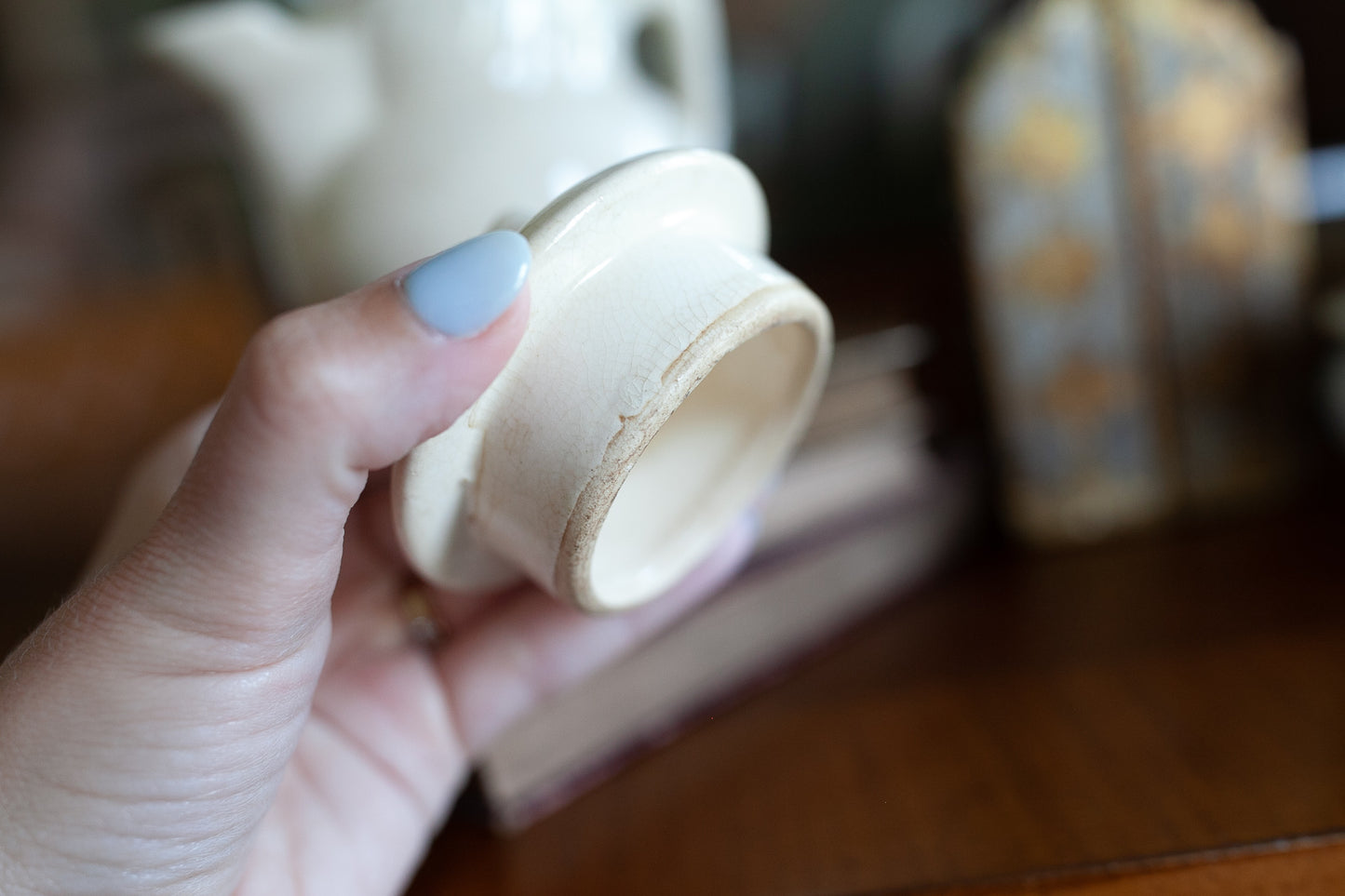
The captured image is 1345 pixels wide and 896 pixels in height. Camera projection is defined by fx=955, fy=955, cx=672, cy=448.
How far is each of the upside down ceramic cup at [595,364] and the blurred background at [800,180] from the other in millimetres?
55

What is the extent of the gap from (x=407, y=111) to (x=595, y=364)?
198mm

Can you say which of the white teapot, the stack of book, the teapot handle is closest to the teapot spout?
the white teapot

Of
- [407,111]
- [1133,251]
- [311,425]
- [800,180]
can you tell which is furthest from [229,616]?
[800,180]

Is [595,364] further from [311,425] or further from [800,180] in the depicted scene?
[800,180]

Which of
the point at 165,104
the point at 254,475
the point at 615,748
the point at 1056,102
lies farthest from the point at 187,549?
the point at 165,104

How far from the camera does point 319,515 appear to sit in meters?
0.23

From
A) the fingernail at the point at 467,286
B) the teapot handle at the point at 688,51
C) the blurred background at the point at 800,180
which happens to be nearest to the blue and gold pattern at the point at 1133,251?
the blurred background at the point at 800,180

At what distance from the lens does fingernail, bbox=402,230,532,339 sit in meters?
0.22

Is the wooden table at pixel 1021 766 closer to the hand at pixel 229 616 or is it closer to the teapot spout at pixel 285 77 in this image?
the hand at pixel 229 616

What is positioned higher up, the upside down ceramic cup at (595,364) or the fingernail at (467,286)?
the fingernail at (467,286)

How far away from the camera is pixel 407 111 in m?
0.39

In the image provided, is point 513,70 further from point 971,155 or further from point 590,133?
point 971,155

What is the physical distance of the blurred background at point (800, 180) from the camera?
0.40 metres

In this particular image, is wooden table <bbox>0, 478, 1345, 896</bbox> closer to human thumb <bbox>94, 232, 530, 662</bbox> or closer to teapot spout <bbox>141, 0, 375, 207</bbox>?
human thumb <bbox>94, 232, 530, 662</bbox>
